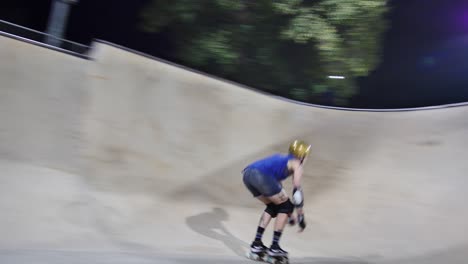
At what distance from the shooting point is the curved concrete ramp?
552cm

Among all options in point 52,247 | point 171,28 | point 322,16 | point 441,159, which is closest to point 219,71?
point 171,28

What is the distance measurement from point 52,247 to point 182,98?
276 cm

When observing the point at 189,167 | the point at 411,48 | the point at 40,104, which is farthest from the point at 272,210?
the point at 411,48

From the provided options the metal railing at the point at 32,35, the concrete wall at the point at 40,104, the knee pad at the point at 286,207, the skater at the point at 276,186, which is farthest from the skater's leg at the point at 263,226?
the metal railing at the point at 32,35

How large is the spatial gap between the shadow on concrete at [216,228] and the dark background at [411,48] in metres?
4.83

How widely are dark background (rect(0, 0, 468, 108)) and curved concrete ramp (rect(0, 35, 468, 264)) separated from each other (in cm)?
308

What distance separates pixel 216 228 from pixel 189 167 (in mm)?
1003

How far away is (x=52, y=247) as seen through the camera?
4.90 metres

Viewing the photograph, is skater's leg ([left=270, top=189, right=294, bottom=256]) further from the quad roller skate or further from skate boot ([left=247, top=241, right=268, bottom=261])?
skate boot ([left=247, top=241, right=268, bottom=261])

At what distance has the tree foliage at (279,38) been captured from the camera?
7824 mm

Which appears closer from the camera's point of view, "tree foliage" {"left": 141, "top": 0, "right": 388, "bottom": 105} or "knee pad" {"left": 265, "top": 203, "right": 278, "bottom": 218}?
"knee pad" {"left": 265, "top": 203, "right": 278, "bottom": 218}

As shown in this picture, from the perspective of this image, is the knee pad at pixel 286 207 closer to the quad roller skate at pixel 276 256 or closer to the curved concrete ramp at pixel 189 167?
the quad roller skate at pixel 276 256

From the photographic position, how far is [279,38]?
8398 millimetres

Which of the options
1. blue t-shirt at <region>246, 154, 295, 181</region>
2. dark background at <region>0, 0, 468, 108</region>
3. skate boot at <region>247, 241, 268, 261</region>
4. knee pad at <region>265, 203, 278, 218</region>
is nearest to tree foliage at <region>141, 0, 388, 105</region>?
dark background at <region>0, 0, 468, 108</region>
